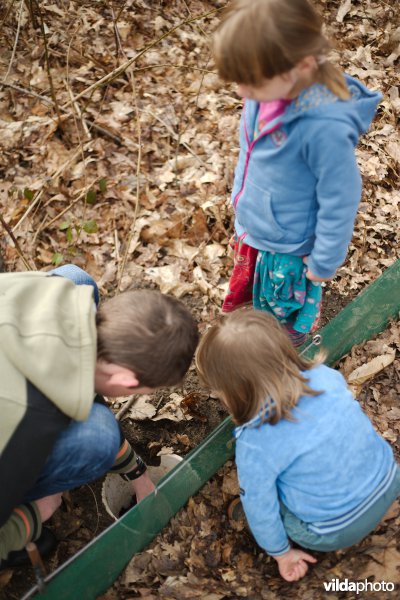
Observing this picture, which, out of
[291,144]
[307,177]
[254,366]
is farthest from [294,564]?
[291,144]

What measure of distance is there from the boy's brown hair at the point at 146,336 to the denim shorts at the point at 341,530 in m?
0.78

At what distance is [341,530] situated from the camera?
206 centimetres

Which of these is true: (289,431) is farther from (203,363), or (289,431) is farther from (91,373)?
(91,373)

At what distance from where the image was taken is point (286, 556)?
227cm

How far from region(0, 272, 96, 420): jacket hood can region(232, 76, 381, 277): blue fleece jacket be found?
2.83 feet

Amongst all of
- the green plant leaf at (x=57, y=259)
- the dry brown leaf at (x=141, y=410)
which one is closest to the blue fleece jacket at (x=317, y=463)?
the dry brown leaf at (x=141, y=410)

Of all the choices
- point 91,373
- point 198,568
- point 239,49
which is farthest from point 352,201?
point 198,568

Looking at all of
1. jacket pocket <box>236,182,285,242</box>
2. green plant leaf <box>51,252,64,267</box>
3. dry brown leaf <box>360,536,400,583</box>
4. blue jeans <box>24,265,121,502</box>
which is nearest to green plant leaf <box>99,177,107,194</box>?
green plant leaf <box>51,252,64,267</box>

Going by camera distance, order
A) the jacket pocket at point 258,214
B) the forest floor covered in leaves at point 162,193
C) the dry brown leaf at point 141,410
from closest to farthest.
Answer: the jacket pocket at point 258,214 → the forest floor covered in leaves at point 162,193 → the dry brown leaf at point 141,410

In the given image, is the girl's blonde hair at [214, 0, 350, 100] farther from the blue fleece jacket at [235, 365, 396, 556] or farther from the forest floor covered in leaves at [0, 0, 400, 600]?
the forest floor covered in leaves at [0, 0, 400, 600]

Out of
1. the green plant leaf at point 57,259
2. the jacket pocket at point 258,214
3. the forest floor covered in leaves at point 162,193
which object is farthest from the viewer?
the green plant leaf at point 57,259

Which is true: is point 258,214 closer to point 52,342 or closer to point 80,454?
point 52,342

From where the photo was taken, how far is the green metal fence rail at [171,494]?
2.05 metres

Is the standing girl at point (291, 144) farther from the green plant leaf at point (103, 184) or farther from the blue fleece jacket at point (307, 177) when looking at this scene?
the green plant leaf at point (103, 184)
